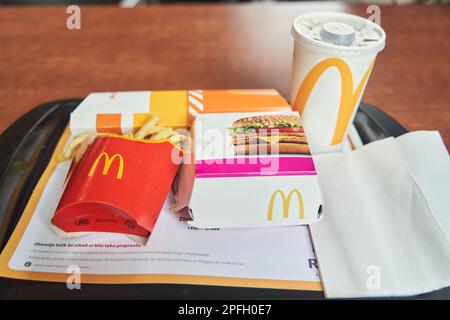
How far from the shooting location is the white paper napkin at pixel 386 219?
1.47 feet

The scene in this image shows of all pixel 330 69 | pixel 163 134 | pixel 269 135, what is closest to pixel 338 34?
pixel 330 69

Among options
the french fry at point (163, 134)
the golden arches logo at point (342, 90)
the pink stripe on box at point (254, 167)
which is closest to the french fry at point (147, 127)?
the french fry at point (163, 134)

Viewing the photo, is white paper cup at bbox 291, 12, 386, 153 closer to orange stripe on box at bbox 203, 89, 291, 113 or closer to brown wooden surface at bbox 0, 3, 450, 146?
orange stripe on box at bbox 203, 89, 291, 113

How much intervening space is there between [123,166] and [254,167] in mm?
170

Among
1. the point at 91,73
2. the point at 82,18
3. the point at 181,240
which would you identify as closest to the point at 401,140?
the point at 181,240

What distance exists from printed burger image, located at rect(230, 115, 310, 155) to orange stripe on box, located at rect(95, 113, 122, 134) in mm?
190

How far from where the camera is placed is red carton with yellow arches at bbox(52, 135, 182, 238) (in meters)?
0.47

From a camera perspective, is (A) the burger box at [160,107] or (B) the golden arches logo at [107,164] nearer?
(B) the golden arches logo at [107,164]

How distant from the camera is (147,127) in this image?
22.8 inches

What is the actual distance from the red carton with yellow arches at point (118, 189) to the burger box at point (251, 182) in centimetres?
4

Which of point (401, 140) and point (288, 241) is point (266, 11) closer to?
point (401, 140)

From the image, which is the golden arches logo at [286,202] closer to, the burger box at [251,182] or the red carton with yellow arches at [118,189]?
the burger box at [251,182]

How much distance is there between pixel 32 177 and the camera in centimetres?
59

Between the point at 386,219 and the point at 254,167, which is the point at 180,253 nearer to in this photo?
the point at 254,167
